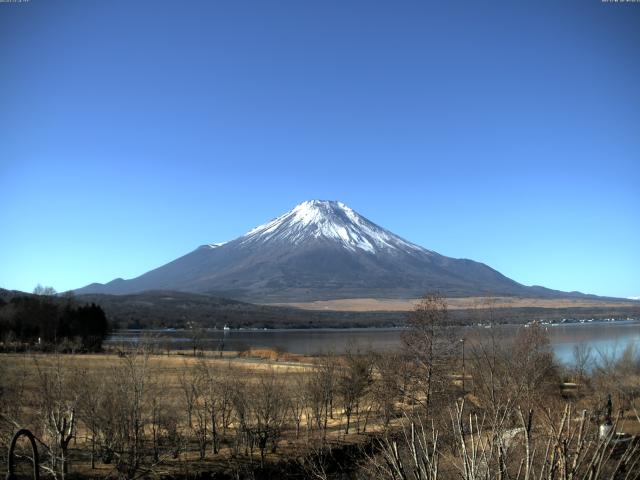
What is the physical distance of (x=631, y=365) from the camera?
115 ft

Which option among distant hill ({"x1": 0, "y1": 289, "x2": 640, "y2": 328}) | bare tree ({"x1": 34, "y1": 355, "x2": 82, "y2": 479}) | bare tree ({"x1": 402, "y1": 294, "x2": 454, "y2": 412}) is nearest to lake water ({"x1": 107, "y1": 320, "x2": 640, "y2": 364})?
bare tree ({"x1": 402, "y1": 294, "x2": 454, "y2": 412})

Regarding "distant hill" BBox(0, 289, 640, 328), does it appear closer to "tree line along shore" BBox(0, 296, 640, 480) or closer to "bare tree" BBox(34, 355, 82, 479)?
"tree line along shore" BBox(0, 296, 640, 480)

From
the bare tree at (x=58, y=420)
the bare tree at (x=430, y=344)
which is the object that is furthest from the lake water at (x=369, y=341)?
the bare tree at (x=58, y=420)

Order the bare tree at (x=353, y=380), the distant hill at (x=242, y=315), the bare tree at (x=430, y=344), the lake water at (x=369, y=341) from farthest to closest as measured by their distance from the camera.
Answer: the distant hill at (x=242, y=315) → the lake water at (x=369, y=341) → the bare tree at (x=353, y=380) → the bare tree at (x=430, y=344)

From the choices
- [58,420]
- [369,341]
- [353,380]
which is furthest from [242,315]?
[58,420]

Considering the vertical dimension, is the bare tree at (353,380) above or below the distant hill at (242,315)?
above

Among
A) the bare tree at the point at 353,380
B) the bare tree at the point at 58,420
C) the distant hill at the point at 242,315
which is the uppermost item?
the bare tree at the point at 58,420

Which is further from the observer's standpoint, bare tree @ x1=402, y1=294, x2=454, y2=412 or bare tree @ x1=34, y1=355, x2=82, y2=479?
bare tree @ x1=402, y1=294, x2=454, y2=412

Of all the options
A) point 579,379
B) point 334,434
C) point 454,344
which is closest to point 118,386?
point 334,434

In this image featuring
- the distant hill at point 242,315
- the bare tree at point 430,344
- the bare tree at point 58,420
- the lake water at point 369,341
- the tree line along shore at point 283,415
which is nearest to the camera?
the bare tree at point 58,420

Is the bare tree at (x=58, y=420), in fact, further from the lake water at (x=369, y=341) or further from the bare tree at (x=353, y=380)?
the lake water at (x=369, y=341)

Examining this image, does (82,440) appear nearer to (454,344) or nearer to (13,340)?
(454,344)

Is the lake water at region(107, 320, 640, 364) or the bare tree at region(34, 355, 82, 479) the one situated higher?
the bare tree at region(34, 355, 82, 479)

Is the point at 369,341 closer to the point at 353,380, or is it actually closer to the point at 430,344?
the point at 353,380
